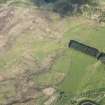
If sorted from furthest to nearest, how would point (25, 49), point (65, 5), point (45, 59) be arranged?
1. point (65, 5)
2. point (25, 49)
3. point (45, 59)

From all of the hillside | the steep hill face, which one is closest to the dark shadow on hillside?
the hillside

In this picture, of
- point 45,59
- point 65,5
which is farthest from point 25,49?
point 65,5

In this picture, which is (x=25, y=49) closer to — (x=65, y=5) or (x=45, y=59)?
(x=45, y=59)

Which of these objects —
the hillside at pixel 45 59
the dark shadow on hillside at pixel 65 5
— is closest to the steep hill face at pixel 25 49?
the hillside at pixel 45 59

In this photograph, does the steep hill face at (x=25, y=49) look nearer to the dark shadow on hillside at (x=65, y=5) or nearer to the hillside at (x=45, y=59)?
the hillside at (x=45, y=59)

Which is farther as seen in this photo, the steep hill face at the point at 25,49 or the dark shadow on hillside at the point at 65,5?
the dark shadow on hillside at the point at 65,5

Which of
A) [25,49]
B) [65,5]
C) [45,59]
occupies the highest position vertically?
[65,5]

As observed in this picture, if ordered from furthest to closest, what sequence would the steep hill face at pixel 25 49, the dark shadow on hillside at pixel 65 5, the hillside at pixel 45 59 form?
the dark shadow on hillside at pixel 65 5 → the steep hill face at pixel 25 49 → the hillside at pixel 45 59

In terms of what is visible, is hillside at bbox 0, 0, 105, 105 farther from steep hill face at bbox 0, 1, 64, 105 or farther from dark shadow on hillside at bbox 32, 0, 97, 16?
dark shadow on hillside at bbox 32, 0, 97, 16
